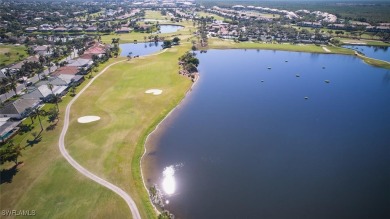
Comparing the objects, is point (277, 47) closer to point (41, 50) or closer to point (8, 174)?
point (41, 50)

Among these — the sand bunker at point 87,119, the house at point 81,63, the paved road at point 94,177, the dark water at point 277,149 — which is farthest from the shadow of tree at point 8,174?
the house at point 81,63

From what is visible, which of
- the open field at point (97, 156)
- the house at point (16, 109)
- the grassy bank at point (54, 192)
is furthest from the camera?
the house at point (16, 109)

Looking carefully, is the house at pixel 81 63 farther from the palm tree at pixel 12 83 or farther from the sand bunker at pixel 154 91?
the sand bunker at pixel 154 91

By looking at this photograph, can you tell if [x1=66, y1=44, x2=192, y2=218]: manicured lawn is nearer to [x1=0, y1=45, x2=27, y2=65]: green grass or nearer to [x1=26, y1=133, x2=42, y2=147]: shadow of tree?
[x1=26, y1=133, x2=42, y2=147]: shadow of tree

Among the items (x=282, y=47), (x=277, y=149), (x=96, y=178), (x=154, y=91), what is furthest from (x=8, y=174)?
(x=282, y=47)

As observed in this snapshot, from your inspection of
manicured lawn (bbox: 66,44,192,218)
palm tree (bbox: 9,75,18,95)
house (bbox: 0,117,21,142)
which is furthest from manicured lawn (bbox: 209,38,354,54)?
house (bbox: 0,117,21,142)

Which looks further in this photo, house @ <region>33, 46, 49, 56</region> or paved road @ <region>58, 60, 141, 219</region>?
house @ <region>33, 46, 49, 56</region>
